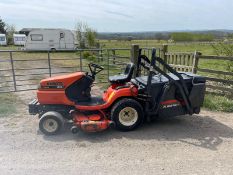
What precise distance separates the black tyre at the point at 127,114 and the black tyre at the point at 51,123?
38.5 inches

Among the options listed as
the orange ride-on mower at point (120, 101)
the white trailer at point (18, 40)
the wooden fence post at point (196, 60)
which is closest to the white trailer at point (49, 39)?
the white trailer at point (18, 40)

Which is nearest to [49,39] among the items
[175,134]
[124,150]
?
[175,134]

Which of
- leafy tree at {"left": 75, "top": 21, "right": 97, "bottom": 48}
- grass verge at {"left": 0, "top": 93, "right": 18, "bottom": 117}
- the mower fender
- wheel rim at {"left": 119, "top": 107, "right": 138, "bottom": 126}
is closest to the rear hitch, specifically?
the mower fender

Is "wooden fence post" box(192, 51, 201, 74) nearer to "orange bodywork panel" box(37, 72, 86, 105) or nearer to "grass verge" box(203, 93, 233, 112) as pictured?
"grass verge" box(203, 93, 233, 112)

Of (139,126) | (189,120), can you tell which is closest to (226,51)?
(189,120)

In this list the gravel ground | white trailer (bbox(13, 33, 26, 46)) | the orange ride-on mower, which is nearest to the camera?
the gravel ground

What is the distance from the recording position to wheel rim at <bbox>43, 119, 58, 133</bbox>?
4.33 m

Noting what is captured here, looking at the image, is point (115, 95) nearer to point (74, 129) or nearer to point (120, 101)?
point (120, 101)

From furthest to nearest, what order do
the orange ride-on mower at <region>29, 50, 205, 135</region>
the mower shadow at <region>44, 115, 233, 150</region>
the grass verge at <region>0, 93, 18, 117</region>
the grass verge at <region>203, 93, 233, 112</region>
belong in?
the grass verge at <region>203, 93, 233, 112</region>, the grass verge at <region>0, 93, 18, 117</region>, the orange ride-on mower at <region>29, 50, 205, 135</region>, the mower shadow at <region>44, 115, 233, 150</region>

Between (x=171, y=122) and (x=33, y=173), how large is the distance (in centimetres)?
294

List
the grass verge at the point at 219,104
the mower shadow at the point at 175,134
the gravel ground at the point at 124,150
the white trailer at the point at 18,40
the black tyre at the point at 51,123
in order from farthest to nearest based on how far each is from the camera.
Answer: the white trailer at the point at 18,40 < the grass verge at the point at 219,104 < the black tyre at the point at 51,123 < the mower shadow at the point at 175,134 < the gravel ground at the point at 124,150

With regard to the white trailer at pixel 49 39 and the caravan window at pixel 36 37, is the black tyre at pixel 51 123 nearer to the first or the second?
the white trailer at pixel 49 39

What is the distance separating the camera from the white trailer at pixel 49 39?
26.7 meters

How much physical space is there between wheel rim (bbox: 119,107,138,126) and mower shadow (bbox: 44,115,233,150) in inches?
7.7
